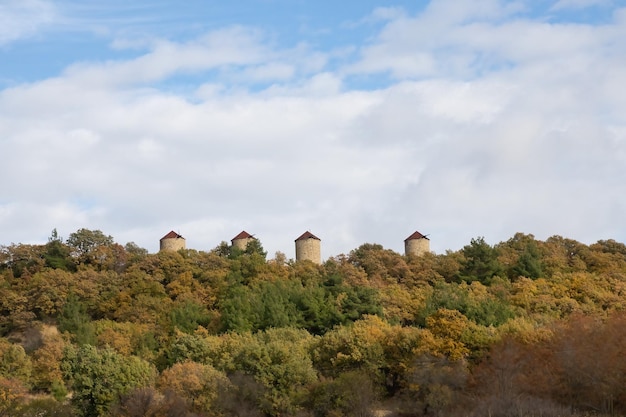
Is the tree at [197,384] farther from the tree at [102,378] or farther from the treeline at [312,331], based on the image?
the tree at [102,378]

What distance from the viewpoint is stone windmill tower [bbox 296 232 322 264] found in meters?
70.4

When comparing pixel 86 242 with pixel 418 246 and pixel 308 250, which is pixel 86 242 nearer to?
pixel 308 250

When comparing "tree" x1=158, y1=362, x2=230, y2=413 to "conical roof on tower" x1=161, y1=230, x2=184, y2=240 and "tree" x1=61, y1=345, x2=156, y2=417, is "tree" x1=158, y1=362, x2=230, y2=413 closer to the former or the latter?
"tree" x1=61, y1=345, x2=156, y2=417

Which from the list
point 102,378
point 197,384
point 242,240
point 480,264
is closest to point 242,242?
point 242,240

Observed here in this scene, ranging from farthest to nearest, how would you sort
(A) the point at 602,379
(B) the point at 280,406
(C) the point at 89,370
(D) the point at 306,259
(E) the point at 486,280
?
1. (D) the point at 306,259
2. (E) the point at 486,280
3. (C) the point at 89,370
4. (B) the point at 280,406
5. (A) the point at 602,379

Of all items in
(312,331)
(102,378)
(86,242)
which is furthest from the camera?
(86,242)

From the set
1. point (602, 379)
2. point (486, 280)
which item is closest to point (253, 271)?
point (486, 280)

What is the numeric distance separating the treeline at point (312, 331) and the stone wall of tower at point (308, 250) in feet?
11.9

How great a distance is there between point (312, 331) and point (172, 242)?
24.6m

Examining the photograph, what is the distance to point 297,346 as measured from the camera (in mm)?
41094

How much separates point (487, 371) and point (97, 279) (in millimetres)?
32059

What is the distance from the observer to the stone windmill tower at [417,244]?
71500mm

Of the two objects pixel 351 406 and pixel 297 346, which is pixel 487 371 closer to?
pixel 351 406

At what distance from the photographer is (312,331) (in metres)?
50.6
